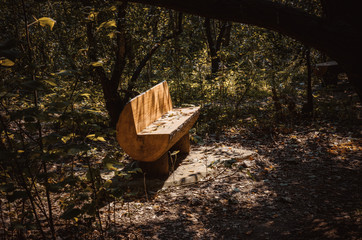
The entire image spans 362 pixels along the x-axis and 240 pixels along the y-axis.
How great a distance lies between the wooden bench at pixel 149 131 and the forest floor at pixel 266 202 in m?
0.50

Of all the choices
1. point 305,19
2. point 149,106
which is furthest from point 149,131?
point 305,19

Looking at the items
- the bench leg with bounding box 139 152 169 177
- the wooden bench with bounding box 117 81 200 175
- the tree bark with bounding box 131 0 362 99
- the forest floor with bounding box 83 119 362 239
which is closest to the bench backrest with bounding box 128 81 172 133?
the wooden bench with bounding box 117 81 200 175

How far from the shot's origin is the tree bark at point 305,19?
1.95 m

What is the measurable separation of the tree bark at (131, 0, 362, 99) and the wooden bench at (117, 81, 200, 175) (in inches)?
73.5

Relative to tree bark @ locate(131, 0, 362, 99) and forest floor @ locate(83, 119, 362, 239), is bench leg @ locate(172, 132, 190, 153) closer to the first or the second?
forest floor @ locate(83, 119, 362, 239)

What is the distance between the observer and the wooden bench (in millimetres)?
3600

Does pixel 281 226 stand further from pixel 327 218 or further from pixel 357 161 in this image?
pixel 357 161

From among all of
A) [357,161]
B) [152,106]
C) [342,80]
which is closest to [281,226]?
[357,161]

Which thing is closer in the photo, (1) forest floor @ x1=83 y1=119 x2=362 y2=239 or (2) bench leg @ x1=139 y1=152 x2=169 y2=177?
(1) forest floor @ x1=83 y1=119 x2=362 y2=239

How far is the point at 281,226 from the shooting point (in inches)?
110

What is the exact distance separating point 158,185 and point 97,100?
2.99 meters

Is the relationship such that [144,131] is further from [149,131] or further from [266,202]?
[266,202]

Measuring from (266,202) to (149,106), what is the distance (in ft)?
7.36

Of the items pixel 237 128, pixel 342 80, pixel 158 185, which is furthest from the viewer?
pixel 342 80
